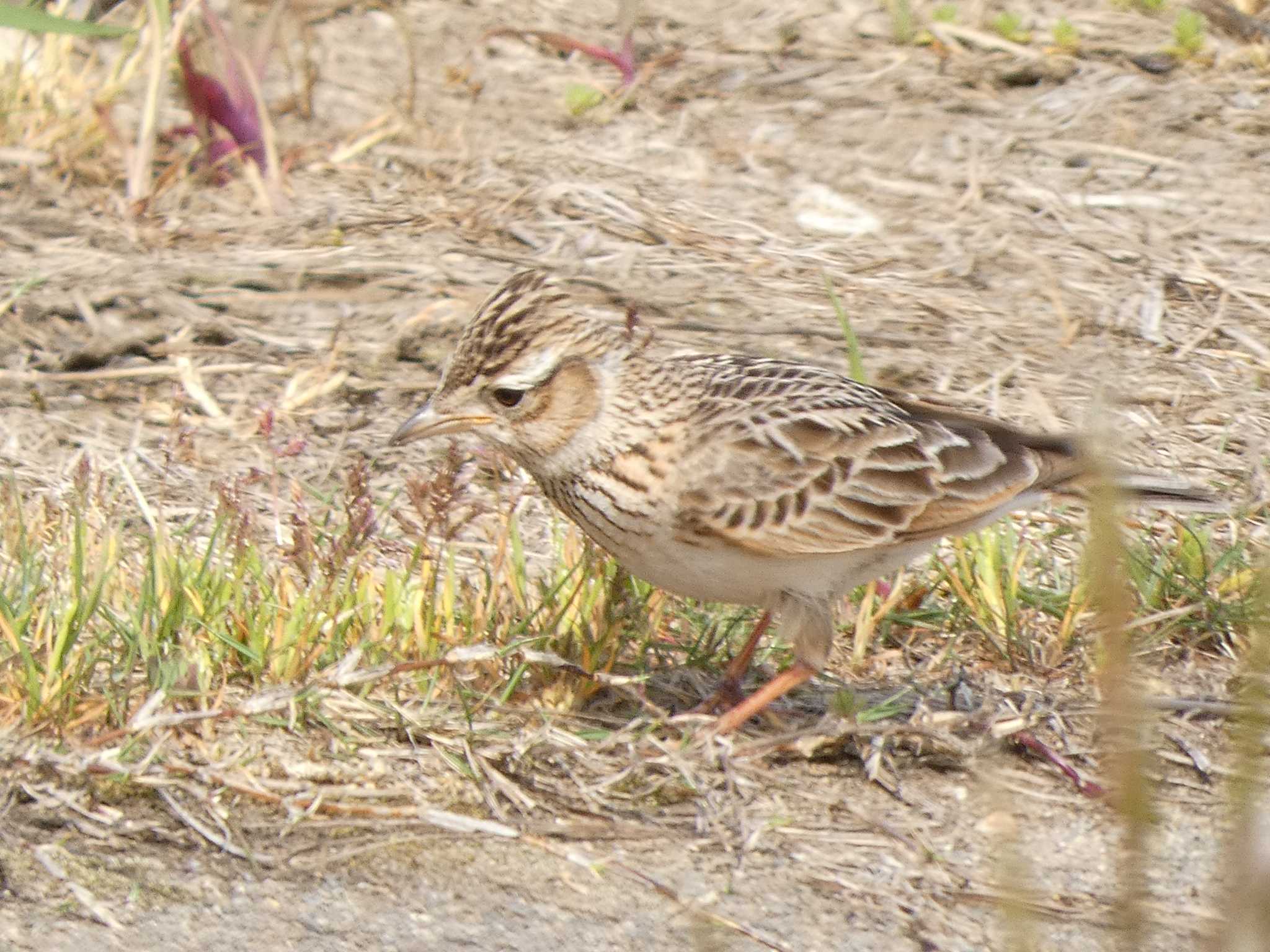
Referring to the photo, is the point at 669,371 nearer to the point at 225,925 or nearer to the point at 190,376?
the point at 225,925

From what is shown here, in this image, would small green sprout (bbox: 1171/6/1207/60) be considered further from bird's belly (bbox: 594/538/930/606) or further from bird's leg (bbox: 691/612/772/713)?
bird's leg (bbox: 691/612/772/713)

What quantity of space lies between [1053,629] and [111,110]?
489 cm

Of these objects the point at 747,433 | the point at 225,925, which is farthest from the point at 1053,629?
the point at 225,925

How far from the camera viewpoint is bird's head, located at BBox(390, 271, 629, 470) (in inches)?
175

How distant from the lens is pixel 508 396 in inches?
176

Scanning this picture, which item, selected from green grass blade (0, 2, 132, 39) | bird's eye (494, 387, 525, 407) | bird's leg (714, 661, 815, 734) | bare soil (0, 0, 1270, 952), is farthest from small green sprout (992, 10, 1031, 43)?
bird's leg (714, 661, 815, 734)

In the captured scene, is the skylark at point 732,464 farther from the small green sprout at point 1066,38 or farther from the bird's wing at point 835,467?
the small green sprout at point 1066,38

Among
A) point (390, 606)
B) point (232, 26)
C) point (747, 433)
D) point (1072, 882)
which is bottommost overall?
point (1072, 882)

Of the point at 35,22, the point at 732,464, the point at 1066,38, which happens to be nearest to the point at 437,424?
the point at 732,464

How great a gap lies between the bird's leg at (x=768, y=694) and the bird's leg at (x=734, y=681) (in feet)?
0.26

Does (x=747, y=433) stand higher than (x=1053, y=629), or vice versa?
(x=747, y=433)

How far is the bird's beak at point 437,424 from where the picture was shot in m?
4.49

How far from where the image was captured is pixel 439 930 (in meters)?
3.56

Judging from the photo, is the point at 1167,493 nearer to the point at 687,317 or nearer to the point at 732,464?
the point at 732,464
